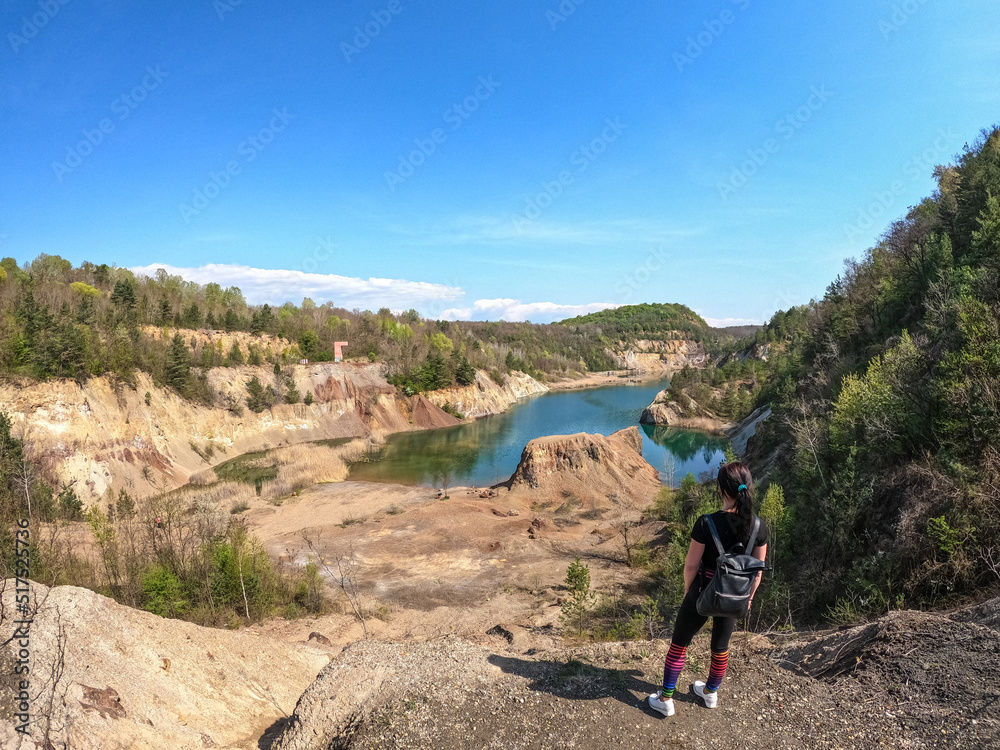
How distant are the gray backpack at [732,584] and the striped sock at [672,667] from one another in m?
0.72

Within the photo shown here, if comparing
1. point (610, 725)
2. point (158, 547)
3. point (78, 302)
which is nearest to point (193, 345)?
point (78, 302)

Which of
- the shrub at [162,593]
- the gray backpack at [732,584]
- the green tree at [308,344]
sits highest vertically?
the green tree at [308,344]

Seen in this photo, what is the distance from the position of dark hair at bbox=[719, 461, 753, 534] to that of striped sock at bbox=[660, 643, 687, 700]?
56.0 inches

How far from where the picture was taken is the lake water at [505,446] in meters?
42.7

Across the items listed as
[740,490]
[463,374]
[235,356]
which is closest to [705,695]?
[740,490]

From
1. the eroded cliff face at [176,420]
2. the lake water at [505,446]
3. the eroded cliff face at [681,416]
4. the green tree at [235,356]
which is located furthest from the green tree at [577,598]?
the eroded cliff face at [681,416]

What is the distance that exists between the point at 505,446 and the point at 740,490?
5020cm

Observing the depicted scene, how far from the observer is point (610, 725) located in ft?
16.6

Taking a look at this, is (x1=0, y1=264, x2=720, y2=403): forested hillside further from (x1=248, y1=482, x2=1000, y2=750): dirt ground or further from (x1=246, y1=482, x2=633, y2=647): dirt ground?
(x1=248, y1=482, x2=1000, y2=750): dirt ground

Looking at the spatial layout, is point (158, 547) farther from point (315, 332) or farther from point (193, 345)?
point (315, 332)

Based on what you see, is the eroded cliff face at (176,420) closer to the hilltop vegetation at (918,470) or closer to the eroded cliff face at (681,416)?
the eroded cliff face at (681,416)

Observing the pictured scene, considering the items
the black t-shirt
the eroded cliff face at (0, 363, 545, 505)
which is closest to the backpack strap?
the black t-shirt

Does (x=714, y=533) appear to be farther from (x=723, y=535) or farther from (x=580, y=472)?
(x=580, y=472)

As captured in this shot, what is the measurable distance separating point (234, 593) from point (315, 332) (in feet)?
190
